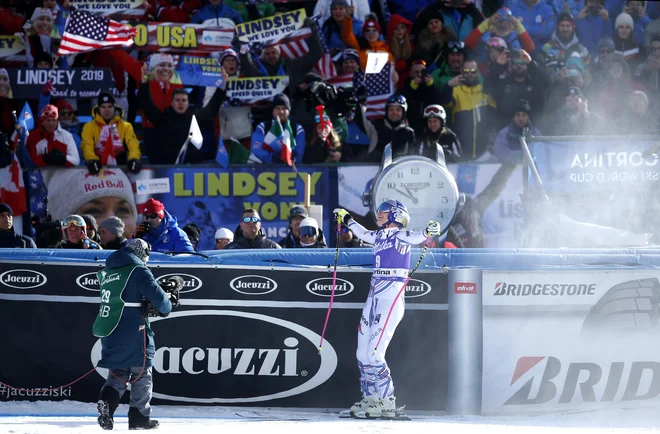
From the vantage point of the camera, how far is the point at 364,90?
12.9 meters

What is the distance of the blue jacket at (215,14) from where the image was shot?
1388 cm

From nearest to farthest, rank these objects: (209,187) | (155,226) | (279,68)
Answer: (155,226) < (209,187) < (279,68)

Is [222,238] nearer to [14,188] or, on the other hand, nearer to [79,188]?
[79,188]

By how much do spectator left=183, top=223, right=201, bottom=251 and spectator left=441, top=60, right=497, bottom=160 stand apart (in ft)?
11.3

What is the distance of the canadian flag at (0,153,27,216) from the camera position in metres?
11.7

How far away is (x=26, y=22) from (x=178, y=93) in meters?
2.63

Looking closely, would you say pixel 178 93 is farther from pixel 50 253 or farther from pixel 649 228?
pixel 649 228

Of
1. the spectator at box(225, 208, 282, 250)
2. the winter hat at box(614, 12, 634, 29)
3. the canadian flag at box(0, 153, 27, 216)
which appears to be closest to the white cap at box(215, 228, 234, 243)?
the spectator at box(225, 208, 282, 250)

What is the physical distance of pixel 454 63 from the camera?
13.4 m

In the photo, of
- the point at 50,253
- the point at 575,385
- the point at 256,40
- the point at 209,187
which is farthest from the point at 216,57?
the point at 575,385

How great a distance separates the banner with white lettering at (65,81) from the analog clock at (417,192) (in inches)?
183

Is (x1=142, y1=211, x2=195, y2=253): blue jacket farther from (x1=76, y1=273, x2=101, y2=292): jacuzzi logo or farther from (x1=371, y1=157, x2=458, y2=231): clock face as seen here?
(x1=371, y1=157, x2=458, y2=231): clock face

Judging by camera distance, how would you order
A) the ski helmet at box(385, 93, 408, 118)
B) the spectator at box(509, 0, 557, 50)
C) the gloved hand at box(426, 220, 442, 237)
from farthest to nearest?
the spectator at box(509, 0, 557, 50), the ski helmet at box(385, 93, 408, 118), the gloved hand at box(426, 220, 442, 237)

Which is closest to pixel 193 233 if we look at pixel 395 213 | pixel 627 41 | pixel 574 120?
pixel 395 213
